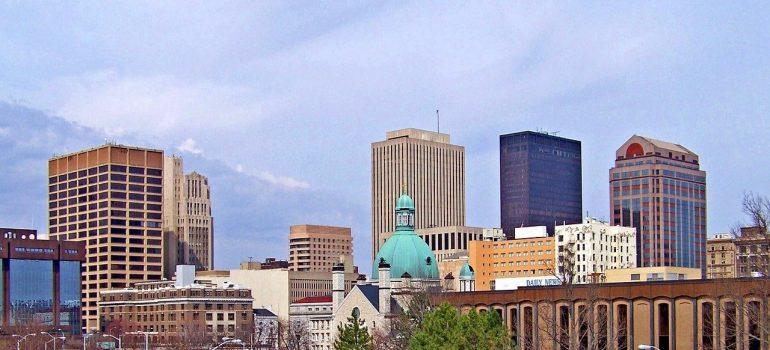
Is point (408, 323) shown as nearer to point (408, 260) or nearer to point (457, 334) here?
point (457, 334)

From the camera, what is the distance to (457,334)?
110125mm

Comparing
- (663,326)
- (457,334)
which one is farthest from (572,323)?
(457,334)

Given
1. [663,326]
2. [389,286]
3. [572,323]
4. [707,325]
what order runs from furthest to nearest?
[389,286]
[572,323]
[663,326]
[707,325]

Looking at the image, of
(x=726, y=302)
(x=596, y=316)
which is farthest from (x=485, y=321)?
(x=726, y=302)

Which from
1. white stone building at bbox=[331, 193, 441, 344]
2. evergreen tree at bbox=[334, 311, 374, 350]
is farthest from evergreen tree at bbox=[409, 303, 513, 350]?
white stone building at bbox=[331, 193, 441, 344]

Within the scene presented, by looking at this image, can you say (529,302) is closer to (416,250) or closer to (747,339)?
(747,339)

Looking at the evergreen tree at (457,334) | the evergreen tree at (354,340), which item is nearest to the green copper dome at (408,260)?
the evergreen tree at (354,340)

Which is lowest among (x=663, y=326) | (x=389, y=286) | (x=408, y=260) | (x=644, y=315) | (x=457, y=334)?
(x=457, y=334)

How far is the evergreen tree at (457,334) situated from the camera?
110 m

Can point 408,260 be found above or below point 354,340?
above

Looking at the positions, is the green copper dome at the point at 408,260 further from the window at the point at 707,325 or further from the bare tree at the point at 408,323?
the window at the point at 707,325

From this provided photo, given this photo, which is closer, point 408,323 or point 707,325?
point 707,325

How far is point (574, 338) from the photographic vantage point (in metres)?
114

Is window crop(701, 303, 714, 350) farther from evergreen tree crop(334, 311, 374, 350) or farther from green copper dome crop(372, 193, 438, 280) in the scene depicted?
green copper dome crop(372, 193, 438, 280)
